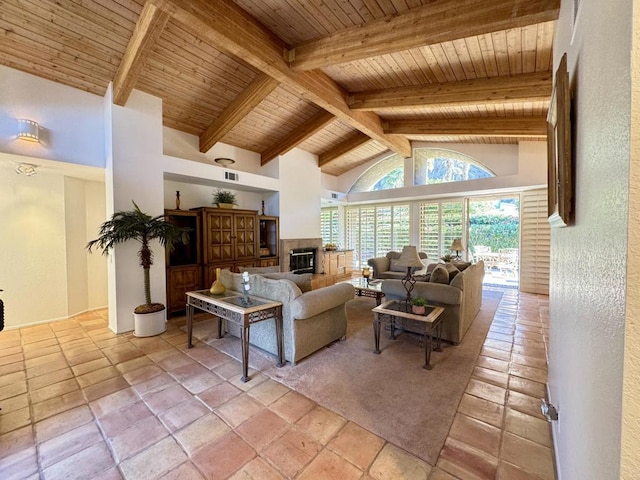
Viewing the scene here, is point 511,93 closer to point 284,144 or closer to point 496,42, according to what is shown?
point 496,42

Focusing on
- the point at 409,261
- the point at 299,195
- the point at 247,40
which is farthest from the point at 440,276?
the point at 299,195

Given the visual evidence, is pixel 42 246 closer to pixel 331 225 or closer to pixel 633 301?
pixel 633 301

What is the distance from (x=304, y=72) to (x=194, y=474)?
14.1 feet

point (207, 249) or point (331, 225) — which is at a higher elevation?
point (331, 225)

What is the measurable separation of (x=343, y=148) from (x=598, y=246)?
22.0ft

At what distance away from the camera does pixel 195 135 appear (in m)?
5.36

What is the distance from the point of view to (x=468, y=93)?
11.8ft

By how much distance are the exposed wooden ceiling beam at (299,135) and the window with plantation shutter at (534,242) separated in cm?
480

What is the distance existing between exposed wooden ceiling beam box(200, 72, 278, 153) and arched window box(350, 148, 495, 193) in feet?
→ 15.6

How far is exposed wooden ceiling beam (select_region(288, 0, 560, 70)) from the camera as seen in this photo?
7.15 feet

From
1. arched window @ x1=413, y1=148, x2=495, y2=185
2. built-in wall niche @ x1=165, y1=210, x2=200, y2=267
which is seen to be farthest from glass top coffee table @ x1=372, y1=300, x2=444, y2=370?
arched window @ x1=413, y1=148, x2=495, y2=185

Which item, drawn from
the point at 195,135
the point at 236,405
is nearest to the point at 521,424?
the point at 236,405

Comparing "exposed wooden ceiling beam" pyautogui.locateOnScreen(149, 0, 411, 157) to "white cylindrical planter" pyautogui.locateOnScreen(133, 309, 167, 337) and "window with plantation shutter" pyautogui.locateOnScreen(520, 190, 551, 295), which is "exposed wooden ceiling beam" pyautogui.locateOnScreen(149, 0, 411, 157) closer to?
"white cylindrical planter" pyautogui.locateOnScreen(133, 309, 167, 337)

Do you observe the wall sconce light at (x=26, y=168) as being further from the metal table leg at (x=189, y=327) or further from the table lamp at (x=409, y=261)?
the table lamp at (x=409, y=261)
